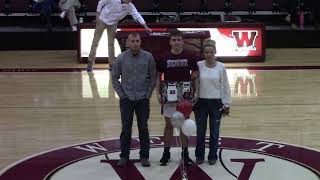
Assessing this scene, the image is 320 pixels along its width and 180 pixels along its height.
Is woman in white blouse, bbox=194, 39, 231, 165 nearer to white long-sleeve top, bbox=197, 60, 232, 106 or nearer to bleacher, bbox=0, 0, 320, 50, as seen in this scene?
white long-sleeve top, bbox=197, 60, 232, 106

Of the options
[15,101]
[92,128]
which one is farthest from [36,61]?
[92,128]

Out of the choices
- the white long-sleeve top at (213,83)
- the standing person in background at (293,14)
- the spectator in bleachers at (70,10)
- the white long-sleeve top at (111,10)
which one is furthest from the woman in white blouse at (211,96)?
the standing person in background at (293,14)

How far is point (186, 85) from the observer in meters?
6.25

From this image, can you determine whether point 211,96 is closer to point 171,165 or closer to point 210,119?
point 210,119

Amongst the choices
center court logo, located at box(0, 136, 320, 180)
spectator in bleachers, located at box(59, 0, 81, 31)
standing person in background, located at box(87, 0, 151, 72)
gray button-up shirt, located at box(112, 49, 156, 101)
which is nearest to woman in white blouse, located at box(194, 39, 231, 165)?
center court logo, located at box(0, 136, 320, 180)

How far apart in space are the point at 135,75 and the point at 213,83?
0.81 m

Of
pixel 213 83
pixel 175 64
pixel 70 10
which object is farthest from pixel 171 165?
pixel 70 10

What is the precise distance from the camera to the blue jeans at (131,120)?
637 centimetres

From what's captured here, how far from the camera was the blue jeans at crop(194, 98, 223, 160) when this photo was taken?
6457 mm

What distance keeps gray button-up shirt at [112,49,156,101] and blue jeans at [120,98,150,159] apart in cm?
9

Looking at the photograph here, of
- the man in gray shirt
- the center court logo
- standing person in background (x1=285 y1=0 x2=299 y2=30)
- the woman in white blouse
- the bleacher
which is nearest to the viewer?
the center court logo

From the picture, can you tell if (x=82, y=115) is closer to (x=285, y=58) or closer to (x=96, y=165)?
(x=96, y=165)

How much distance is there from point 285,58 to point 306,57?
0.57 m

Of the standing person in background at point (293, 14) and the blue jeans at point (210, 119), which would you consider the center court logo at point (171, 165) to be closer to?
the blue jeans at point (210, 119)
